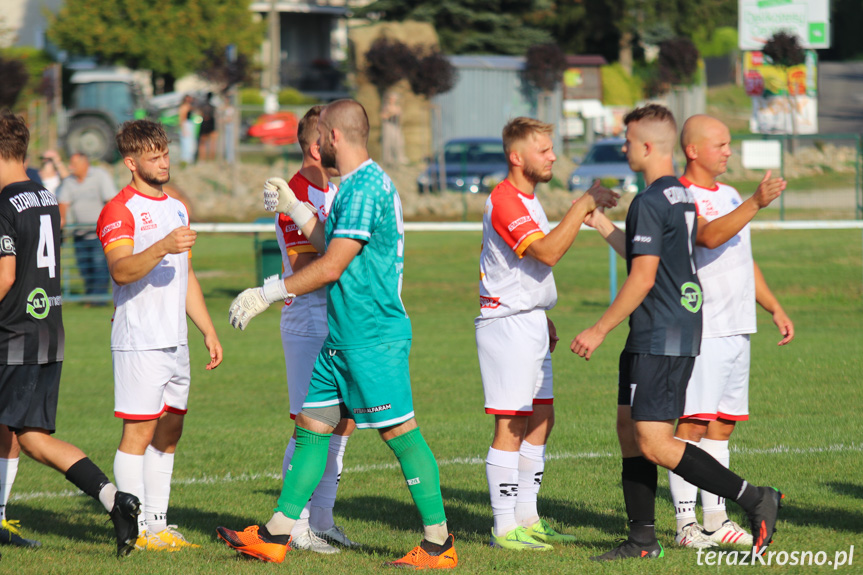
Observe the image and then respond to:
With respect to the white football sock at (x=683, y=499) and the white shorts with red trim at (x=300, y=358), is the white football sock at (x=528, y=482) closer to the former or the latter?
the white football sock at (x=683, y=499)

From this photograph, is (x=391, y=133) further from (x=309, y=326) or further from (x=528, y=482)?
(x=528, y=482)

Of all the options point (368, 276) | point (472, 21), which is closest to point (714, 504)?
point (368, 276)

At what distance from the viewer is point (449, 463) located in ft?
24.1

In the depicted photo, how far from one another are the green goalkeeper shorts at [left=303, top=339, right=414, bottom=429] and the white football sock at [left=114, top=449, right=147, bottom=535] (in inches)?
43.1

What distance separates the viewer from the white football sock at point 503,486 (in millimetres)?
5391

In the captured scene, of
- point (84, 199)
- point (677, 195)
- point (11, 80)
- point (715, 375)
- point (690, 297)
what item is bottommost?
point (715, 375)

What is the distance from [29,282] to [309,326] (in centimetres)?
148

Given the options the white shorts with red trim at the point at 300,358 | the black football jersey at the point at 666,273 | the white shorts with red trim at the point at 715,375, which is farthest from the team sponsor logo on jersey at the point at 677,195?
the white shorts with red trim at the point at 300,358

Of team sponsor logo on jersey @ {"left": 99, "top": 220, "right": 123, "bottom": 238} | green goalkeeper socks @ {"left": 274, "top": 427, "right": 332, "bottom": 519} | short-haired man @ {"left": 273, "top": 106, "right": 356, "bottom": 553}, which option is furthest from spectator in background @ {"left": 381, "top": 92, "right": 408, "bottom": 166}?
green goalkeeper socks @ {"left": 274, "top": 427, "right": 332, "bottom": 519}

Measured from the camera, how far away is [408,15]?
49.8 meters

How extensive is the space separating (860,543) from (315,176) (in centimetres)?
343

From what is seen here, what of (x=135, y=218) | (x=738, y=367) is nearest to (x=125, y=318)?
(x=135, y=218)

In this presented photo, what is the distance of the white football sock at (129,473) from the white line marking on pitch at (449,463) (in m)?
1.62

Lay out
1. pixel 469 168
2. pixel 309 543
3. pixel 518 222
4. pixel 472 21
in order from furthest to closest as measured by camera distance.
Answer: pixel 472 21 < pixel 469 168 < pixel 309 543 < pixel 518 222
